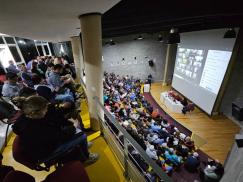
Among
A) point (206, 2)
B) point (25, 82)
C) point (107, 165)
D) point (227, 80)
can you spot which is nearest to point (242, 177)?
point (107, 165)

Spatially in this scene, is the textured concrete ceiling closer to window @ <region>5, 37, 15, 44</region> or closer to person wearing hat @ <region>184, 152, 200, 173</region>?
person wearing hat @ <region>184, 152, 200, 173</region>

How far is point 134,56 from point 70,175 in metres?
10.8

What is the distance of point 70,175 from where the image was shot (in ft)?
4.22

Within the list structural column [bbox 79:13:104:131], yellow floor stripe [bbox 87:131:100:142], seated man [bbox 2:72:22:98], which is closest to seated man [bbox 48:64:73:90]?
seated man [bbox 2:72:22:98]

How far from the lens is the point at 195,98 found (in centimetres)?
732

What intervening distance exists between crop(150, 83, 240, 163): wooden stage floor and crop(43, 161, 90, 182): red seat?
194 inches

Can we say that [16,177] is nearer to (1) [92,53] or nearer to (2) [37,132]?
(2) [37,132]

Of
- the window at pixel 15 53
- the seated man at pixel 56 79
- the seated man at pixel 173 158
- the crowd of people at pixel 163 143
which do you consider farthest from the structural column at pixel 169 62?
the window at pixel 15 53

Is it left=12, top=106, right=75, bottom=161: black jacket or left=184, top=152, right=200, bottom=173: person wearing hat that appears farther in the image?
left=184, top=152, right=200, bottom=173: person wearing hat

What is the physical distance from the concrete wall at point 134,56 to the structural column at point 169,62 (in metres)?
0.69

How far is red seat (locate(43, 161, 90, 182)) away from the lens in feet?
4.14

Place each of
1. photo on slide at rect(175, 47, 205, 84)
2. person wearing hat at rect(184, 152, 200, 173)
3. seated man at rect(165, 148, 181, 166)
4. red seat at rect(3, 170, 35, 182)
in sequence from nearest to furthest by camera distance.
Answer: red seat at rect(3, 170, 35, 182)
person wearing hat at rect(184, 152, 200, 173)
seated man at rect(165, 148, 181, 166)
photo on slide at rect(175, 47, 205, 84)

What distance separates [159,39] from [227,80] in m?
5.71

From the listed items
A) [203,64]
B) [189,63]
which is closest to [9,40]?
[189,63]
